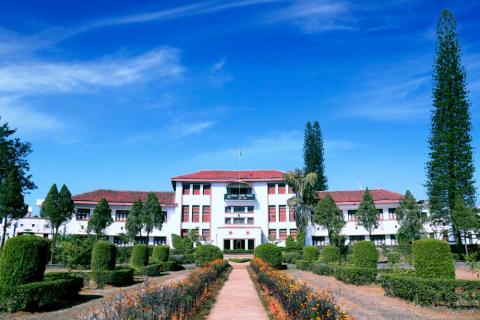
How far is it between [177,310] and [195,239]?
37.3 m

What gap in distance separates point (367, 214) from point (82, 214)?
3460 centimetres

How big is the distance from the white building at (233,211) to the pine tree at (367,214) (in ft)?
13.1

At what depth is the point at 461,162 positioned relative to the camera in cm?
3425

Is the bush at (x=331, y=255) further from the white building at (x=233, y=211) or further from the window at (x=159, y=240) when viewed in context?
the window at (x=159, y=240)

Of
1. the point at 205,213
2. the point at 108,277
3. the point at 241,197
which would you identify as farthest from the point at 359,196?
the point at 108,277

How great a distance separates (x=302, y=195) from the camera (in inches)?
1743

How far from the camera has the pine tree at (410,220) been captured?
131ft

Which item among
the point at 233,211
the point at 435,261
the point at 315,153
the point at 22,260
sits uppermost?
the point at 315,153

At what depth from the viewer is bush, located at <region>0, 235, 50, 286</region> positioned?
37.2ft

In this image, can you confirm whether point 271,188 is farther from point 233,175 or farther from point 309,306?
point 309,306

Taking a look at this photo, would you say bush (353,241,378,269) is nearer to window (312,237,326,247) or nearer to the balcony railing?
window (312,237,326,247)

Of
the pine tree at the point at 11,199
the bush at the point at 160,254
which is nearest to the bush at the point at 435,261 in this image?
the bush at the point at 160,254

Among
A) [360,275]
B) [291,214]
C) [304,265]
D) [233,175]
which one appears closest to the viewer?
[360,275]

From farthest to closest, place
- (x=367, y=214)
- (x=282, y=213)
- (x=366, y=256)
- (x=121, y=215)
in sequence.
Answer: (x=282, y=213) → (x=121, y=215) → (x=367, y=214) → (x=366, y=256)
